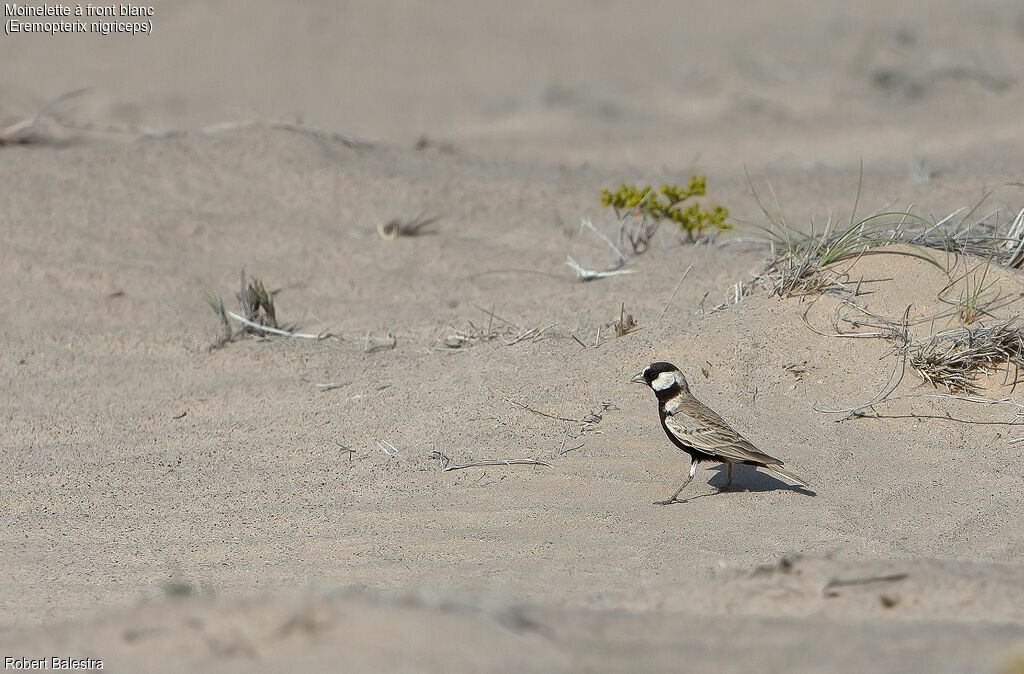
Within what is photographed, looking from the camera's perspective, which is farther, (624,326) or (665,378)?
(624,326)

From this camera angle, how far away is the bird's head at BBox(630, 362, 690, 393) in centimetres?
514

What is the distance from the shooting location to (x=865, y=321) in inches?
238

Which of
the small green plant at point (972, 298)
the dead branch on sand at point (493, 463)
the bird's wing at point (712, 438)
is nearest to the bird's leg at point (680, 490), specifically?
the bird's wing at point (712, 438)

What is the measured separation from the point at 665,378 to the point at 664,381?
15 millimetres

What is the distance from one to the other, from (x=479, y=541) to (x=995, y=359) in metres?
3.01

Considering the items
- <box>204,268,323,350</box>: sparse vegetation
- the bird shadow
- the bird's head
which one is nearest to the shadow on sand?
the bird shadow

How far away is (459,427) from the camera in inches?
223

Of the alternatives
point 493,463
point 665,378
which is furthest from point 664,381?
point 493,463

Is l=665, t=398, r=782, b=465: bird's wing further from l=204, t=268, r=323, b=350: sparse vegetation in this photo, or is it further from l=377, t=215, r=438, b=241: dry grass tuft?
l=377, t=215, r=438, b=241: dry grass tuft

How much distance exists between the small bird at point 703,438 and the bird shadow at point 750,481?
0.44 ft

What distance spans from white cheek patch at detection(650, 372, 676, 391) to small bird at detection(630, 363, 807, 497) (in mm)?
41

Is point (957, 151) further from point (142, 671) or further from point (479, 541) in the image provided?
point (142, 671)

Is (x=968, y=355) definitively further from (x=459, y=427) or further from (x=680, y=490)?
(x=459, y=427)

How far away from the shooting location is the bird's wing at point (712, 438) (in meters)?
4.78
